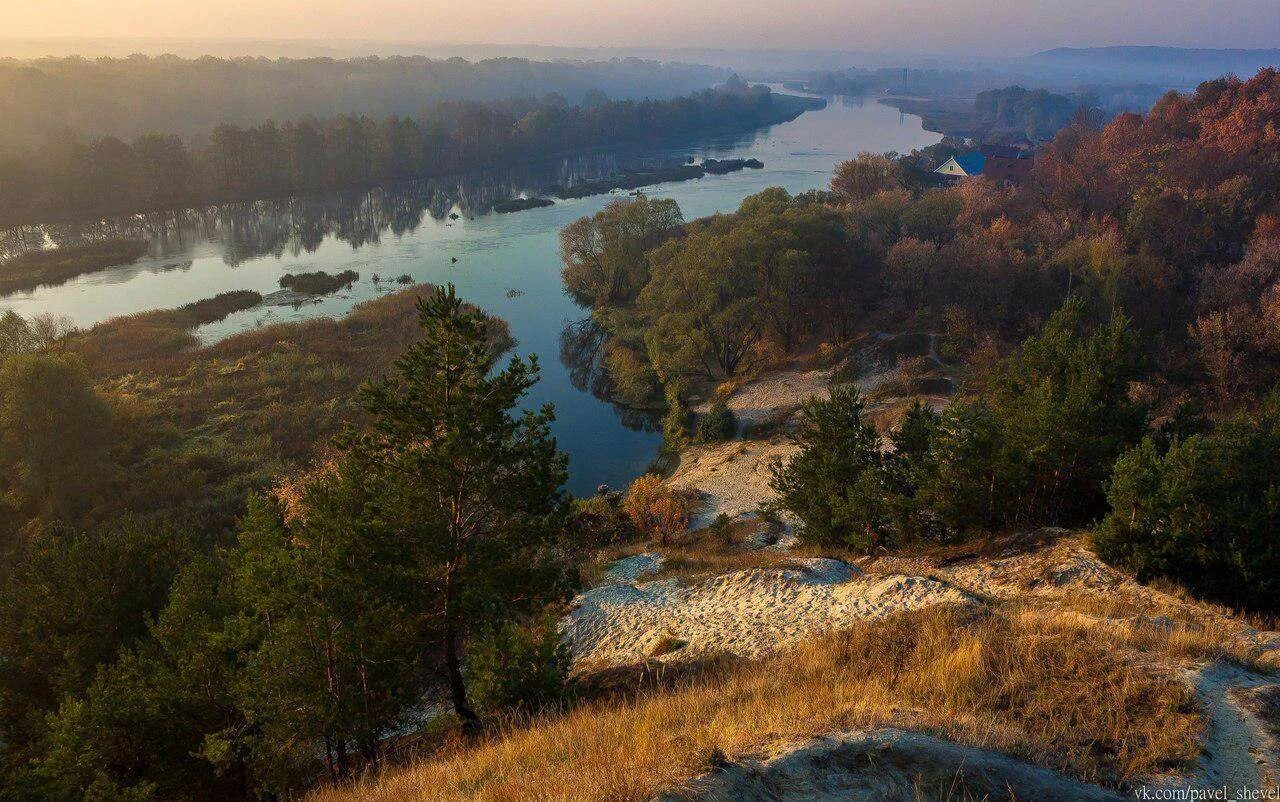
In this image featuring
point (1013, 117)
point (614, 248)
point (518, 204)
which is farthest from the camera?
point (1013, 117)

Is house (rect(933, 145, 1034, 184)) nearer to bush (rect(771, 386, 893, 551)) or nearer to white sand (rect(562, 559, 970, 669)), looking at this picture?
bush (rect(771, 386, 893, 551))

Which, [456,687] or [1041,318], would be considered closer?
[456,687]

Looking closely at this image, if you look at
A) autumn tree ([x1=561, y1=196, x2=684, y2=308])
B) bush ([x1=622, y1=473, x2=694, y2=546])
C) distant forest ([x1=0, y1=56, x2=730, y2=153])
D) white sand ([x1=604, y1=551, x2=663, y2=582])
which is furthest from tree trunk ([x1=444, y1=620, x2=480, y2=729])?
distant forest ([x1=0, y1=56, x2=730, y2=153])

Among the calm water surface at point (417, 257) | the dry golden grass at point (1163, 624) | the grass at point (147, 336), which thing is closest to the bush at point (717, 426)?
the calm water surface at point (417, 257)

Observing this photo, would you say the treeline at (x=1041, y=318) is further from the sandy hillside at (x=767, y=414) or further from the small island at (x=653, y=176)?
the small island at (x=653, y=176)

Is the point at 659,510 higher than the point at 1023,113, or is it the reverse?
the point at 1023,113

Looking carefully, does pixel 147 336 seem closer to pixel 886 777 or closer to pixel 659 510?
pixel 659 510

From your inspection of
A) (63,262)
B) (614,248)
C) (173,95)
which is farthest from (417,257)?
(173,95)
